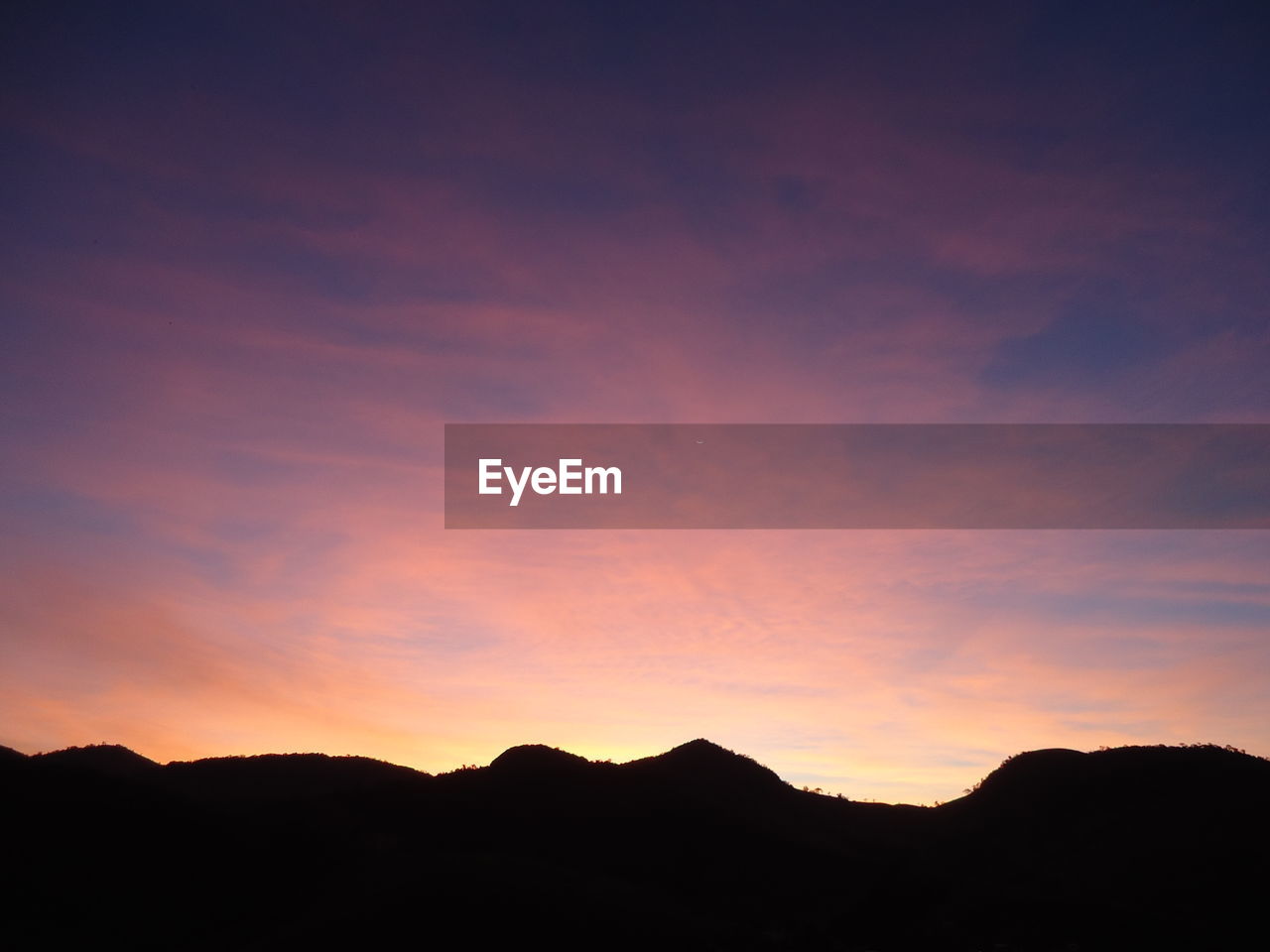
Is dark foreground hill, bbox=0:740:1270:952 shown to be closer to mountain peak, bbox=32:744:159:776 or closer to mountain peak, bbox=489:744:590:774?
mountain peak, bbox=489:744:590:774

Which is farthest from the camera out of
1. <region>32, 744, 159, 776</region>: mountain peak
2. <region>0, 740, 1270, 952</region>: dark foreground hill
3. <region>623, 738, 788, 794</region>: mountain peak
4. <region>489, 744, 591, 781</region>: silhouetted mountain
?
<region>32, 744, 159, 776</region>: mountain peak

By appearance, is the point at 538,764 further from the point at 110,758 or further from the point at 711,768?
the point at 110,758

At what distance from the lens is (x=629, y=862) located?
42750mm

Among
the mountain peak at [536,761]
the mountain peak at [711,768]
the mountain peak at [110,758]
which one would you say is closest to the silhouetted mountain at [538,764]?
the mountain peak at [536,761]

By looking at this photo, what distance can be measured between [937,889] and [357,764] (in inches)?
1844

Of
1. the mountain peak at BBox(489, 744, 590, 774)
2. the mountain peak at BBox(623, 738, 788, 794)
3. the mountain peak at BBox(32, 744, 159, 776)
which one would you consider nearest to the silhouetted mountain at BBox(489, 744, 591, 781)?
the mountain peak at BBox(489, 744, 590, 774)

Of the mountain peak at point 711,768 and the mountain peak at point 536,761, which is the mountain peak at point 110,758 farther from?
the mountain peak at point 711,768

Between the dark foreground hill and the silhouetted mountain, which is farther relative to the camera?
the silhouetted mountain

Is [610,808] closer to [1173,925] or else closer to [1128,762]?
[1173,925]

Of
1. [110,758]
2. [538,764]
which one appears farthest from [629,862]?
[110,758]

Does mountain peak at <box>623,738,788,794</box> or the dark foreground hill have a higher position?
mountain peak at <box>623,738,788,794</box>

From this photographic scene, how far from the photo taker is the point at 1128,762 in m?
51.7

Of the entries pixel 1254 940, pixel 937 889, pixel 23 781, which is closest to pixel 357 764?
pixel 23 781

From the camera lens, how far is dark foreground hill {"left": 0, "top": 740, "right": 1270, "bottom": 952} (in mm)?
29656
